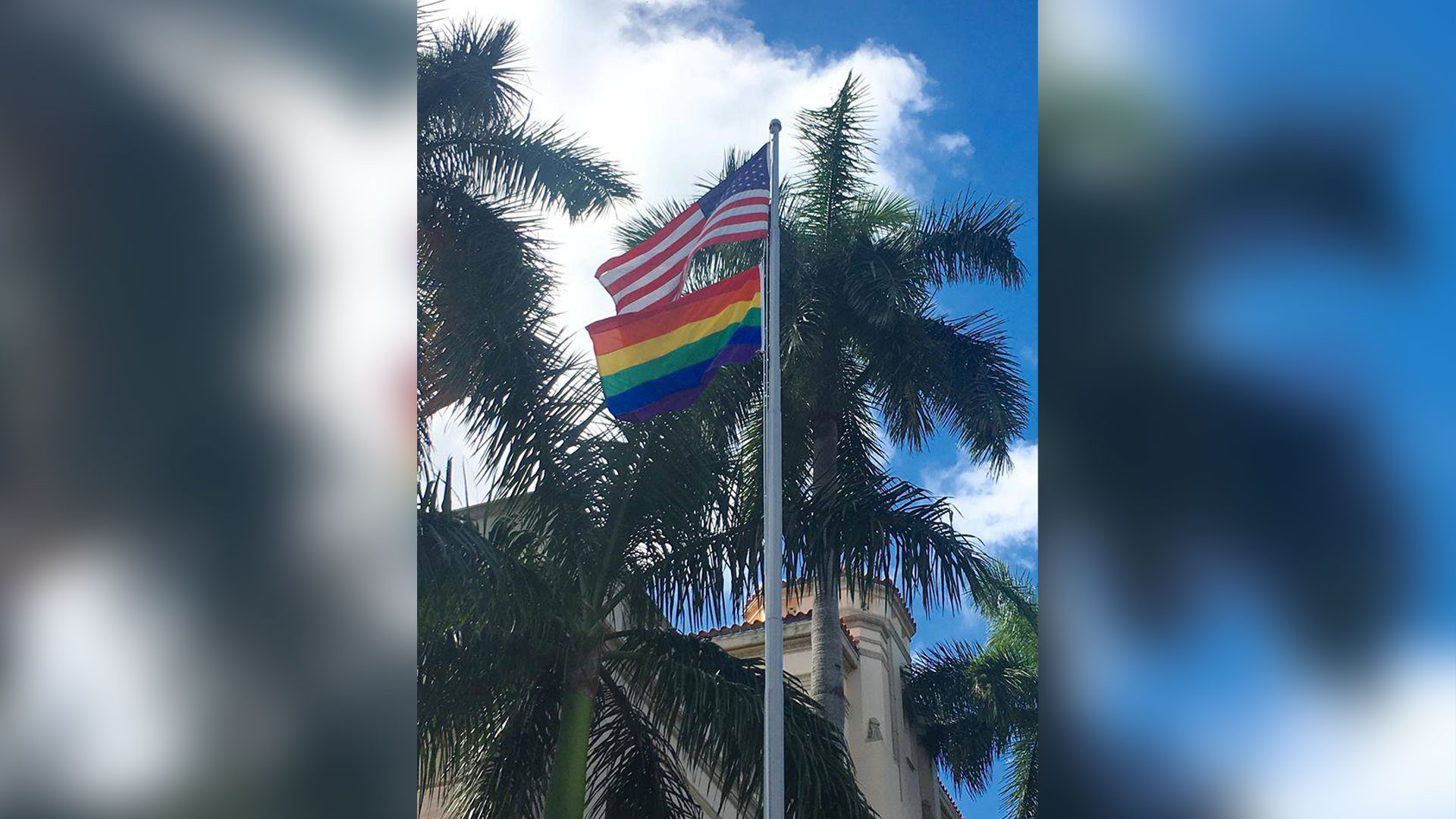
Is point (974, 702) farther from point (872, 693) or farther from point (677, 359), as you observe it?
point (677, 359)

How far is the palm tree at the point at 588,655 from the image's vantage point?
38.2ft

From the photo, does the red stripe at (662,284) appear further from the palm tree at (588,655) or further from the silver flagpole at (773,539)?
the palm tree at (588,655)

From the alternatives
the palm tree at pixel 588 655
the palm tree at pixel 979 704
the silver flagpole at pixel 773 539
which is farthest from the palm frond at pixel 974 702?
the silver flagpole at pixel 773 539

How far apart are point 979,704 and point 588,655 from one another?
8.34 m
